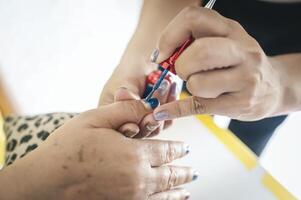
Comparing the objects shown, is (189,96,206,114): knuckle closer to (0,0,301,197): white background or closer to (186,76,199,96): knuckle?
Answer: (186,76,199,96): knuckle

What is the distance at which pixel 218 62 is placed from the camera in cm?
49

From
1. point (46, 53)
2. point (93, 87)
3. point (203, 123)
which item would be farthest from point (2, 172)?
point (46, 53)

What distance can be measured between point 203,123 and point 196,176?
0.18 metres

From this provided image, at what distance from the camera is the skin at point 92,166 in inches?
21.5

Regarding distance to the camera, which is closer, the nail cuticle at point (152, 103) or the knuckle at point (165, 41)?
the knuckle at point (165, 41)

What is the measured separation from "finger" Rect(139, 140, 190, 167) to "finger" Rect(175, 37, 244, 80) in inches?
6.8

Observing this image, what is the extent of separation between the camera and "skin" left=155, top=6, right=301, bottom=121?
0.49m

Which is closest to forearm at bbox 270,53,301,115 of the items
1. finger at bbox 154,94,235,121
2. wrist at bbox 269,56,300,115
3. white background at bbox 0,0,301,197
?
wrist at bbox 269,56,300,115

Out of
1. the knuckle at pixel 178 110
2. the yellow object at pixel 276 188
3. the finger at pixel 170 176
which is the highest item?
the knuckle at pixel 178 110

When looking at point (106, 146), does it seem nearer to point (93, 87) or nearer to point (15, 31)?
point (93, 87)

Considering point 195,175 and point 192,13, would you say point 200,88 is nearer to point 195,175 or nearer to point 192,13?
point 192,13

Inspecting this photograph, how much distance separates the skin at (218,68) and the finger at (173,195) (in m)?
0.15

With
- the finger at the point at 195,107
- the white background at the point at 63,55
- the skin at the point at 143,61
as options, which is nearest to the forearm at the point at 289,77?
the finger at the point at 195,107

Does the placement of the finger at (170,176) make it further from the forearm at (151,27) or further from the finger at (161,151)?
the forearm at (151,27)
